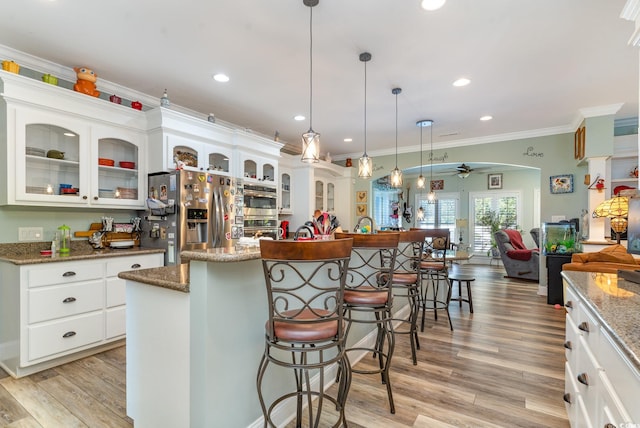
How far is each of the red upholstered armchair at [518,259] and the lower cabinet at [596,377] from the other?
16.9ft

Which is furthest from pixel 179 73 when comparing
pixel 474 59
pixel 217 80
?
pixel 474 59

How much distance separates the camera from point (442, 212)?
9.35 m

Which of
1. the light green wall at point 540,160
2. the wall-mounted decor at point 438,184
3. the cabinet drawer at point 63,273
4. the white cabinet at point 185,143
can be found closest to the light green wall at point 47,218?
the cabinet drawer at point 63,273

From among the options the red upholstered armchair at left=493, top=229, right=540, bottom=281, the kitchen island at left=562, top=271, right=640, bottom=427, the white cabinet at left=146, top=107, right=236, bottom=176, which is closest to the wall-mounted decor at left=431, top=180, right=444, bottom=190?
the red upholstered armchair at left=493, top=229, right=540, bottom=281

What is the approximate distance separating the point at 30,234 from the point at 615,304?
4.11 metres

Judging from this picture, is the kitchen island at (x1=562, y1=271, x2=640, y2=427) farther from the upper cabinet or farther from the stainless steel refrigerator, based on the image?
the upper cabinet

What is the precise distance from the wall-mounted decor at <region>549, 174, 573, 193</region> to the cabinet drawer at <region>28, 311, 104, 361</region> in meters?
6.20

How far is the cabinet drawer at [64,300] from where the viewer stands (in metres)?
2.44

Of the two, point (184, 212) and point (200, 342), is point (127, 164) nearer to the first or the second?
point (184, 212)

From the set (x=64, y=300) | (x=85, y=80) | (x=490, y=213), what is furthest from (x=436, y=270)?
(x=490, y=213)

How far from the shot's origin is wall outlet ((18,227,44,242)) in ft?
9.24

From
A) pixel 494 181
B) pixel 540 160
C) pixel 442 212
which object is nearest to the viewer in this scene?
pixel 540 160

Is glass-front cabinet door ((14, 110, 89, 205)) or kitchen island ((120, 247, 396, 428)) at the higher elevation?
glass-front cabinet door ((14, 110, 89, 205))

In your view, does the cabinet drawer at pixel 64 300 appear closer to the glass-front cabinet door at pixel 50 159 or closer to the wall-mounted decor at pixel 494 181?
the glass-front cabinet door at pixel 50 159
